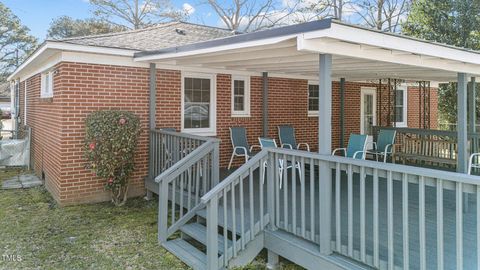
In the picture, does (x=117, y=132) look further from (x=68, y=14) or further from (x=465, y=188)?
(x=68, y=14)

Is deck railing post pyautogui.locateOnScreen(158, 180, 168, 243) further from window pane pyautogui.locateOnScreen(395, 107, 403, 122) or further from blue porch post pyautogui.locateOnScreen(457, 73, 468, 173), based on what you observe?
window pane pyautogui.locateOnScreen(395, 107, 403, 122)

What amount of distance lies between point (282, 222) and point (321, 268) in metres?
0.79

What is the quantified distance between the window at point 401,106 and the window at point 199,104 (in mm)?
7341

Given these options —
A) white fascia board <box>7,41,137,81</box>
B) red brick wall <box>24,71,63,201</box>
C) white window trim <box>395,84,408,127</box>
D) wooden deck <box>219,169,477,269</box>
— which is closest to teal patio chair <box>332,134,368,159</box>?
wooden deck <box>219,169,477,269</box>

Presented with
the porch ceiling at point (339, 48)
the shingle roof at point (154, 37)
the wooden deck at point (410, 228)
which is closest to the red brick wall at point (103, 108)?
the shingle roof at point (154, 37)

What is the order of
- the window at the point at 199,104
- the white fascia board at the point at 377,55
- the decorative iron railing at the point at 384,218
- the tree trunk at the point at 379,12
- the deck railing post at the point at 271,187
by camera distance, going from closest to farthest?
the decorative iron railing at the point at 384,218 → the white fascia board at the point at 377,55 → the deck railing post at the point at 271,187 → the window at the point at 199,104 → the tree trunk at the point at 379,12

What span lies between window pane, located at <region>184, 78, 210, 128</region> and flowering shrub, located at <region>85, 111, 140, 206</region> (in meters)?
1.64

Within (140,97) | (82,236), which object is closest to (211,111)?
(140,97)

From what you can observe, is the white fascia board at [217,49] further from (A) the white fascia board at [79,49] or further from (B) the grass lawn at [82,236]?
(B) the grass lawn at [82,236]

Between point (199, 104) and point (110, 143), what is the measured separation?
7.98 ft

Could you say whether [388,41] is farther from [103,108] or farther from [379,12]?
[379,12]

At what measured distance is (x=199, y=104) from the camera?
26.1 feet

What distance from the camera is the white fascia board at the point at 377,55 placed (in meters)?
3.55

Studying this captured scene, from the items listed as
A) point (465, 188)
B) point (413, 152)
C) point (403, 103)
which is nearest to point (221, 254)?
point (465, 188)
